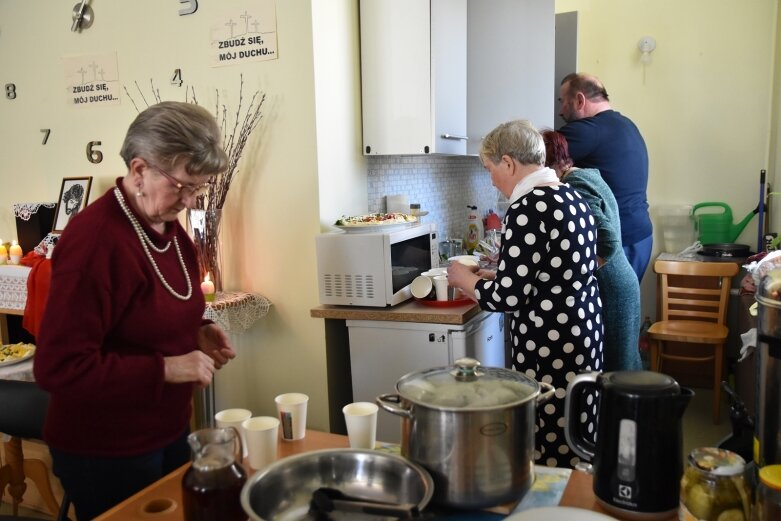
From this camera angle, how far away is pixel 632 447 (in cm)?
110

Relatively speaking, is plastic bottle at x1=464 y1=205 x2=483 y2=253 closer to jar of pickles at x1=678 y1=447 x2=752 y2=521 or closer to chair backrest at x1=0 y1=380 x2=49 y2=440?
chair backrest at x1=0 y1=380 x2=49 y2=440

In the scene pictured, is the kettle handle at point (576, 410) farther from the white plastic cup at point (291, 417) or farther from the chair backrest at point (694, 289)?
the chair backrest at point (694, 289)

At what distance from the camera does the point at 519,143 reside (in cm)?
219

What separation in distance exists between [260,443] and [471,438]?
1.58 ft

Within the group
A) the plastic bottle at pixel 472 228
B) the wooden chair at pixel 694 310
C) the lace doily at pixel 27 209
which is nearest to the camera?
the lace doily at pixel 27 209

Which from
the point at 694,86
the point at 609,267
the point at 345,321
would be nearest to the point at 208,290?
the point at 345,321

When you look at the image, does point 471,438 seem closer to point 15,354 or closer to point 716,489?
point 716,489

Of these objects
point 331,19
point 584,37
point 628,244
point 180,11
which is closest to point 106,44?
point 180,11

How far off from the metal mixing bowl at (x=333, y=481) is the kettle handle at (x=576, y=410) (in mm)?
311

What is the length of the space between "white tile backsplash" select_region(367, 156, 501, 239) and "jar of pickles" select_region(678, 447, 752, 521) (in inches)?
91.0

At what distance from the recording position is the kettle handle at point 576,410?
47.5 inches

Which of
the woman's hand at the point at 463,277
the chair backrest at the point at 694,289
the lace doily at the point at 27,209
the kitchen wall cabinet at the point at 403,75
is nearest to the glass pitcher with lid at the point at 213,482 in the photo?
the woman's hand at the point at 463,277

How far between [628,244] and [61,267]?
2.61 metres

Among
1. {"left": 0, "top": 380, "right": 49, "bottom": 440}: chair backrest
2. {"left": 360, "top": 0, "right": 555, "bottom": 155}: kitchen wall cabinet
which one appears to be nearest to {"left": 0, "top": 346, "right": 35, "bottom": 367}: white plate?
{"left": 0, "top": 380, "right": 49, "bottom": 440}: chair backrest
